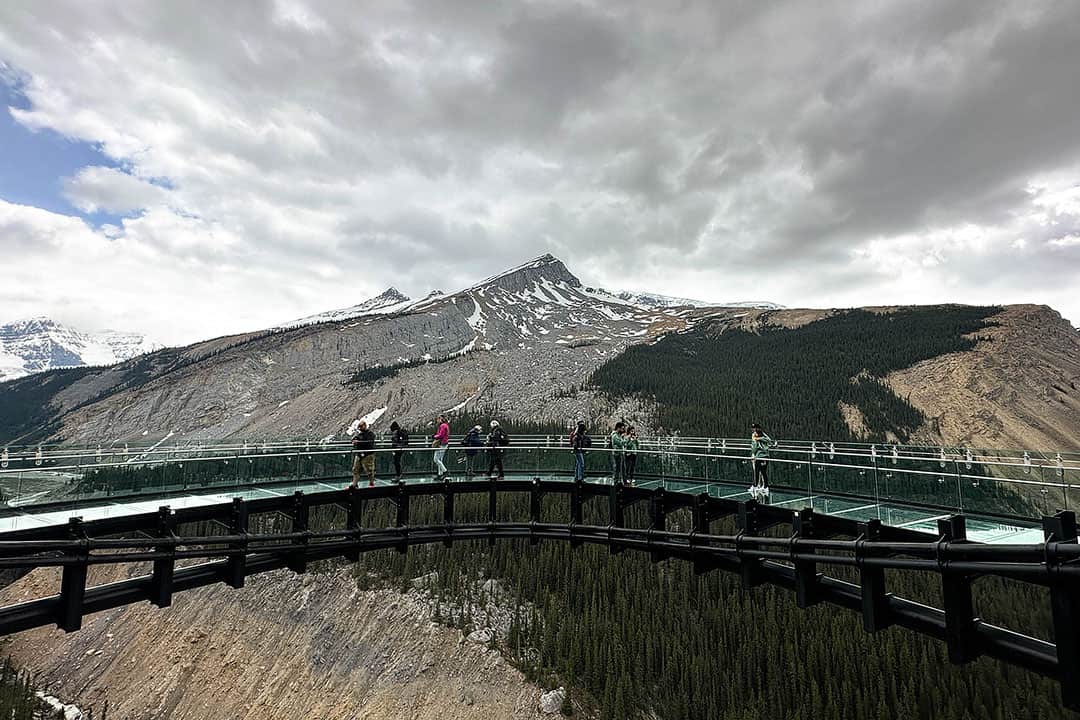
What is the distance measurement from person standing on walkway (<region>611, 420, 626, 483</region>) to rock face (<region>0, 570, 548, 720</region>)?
1349 cm

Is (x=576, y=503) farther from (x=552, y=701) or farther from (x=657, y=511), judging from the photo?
(x=552, y=701)

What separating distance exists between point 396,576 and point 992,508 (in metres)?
29.7

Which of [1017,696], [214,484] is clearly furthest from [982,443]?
[214,484]

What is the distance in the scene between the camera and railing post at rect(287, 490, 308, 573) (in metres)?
14.1

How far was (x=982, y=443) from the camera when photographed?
60719 millimetres

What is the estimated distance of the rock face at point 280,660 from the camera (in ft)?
89.3

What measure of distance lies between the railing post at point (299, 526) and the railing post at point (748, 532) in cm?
1018

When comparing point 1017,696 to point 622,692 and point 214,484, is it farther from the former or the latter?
point 214,484

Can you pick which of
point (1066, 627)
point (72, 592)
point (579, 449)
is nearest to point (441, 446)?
point (579, 449)

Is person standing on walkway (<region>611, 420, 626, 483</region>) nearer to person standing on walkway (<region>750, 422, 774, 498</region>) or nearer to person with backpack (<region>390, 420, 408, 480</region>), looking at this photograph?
person standing on walkway (<region>750, 422, 774, 498</region>)

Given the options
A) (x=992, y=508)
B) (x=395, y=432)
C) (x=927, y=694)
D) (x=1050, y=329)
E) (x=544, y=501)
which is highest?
(x=1050, y=329)

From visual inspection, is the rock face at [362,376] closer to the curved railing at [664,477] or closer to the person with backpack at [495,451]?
the person with backpack at [495,451]

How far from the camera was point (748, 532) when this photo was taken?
13.2m

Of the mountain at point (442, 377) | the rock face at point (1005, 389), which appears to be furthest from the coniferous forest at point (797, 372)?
the mountain at point (442, 377)
